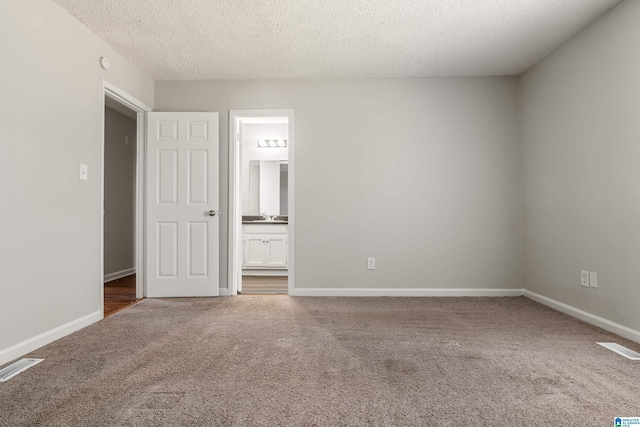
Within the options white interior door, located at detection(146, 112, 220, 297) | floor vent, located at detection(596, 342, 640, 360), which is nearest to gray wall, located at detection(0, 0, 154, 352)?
white interior door, located at detection(146, 112, 220, 297)

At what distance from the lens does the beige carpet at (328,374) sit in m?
1.61

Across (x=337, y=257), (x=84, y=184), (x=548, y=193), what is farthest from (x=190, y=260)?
(x=548, y=193)

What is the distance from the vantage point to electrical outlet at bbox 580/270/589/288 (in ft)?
10.2

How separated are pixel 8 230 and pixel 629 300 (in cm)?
435

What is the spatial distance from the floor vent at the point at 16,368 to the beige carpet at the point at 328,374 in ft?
0.19

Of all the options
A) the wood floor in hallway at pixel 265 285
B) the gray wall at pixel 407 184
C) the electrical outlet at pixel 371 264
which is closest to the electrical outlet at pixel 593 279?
the gray wall at pixel 407 184

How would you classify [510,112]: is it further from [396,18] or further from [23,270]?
[23,270]

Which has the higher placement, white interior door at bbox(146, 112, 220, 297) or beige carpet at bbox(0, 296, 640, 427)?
white interior door at bbox(146, 112, 220, 297)

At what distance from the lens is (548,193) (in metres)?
3.62

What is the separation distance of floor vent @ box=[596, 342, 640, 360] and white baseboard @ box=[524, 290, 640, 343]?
0.23 meters

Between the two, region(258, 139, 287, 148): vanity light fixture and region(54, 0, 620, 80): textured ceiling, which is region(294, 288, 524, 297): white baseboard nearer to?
region(54, 0, 620, 80): textured ceiling

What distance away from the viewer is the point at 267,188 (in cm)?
600

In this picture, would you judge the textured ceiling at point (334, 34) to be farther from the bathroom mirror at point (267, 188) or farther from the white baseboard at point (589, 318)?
the white baseboard at point (589, 318)

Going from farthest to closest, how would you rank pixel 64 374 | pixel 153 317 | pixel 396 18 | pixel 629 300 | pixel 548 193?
pixel 548 193
pixel 153 317
pixel 396 18
pixel 629 300
pixel 64 374
